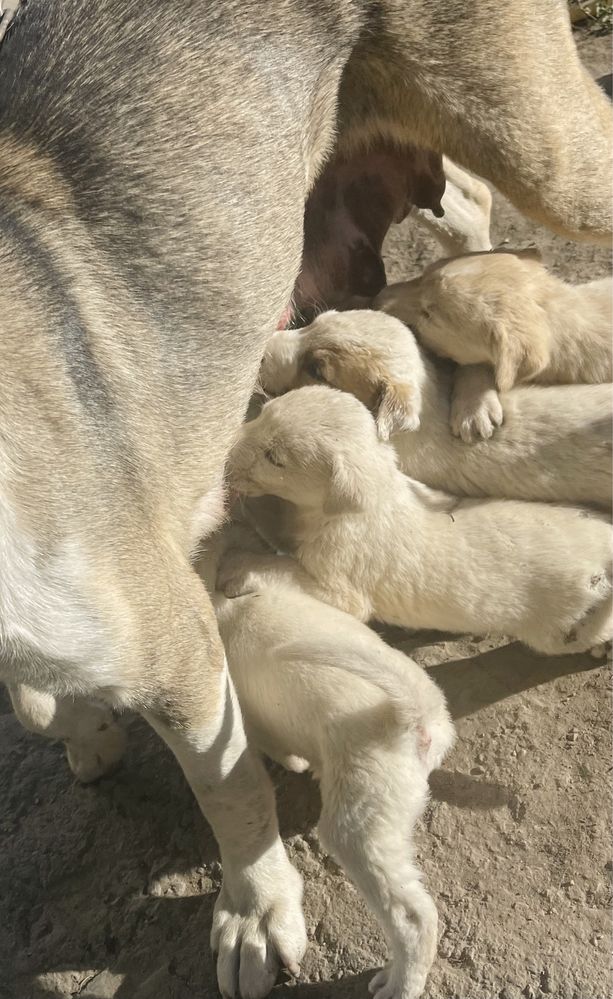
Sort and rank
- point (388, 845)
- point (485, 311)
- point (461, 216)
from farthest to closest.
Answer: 1. point (461, 216)
2. point (485, 311)
3. point (388, 845)

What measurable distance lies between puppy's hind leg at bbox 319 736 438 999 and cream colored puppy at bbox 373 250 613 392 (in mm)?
1315

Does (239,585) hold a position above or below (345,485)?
below

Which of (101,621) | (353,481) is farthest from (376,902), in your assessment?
(353,481)

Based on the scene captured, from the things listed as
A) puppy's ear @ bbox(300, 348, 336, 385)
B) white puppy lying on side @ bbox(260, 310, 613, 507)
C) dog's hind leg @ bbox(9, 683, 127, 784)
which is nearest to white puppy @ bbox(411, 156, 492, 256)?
white puppy lying on side @ bbox(260, 310, 613, 507)

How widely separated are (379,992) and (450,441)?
5.36ft

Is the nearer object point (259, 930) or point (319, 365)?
point (259, 930)

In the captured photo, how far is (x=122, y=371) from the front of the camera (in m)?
2.63

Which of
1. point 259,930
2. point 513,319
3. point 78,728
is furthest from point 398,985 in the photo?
point 513,319

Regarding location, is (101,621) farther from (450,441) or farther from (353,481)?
(450,441)

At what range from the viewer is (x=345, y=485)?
2.96 meters

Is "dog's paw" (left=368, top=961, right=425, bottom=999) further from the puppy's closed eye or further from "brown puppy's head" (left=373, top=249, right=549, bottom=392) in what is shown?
"brown puppy's head" (left=373, top=249, right=549, bottom=392)

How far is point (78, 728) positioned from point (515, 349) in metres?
1.82

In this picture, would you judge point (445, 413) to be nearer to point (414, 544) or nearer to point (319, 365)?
point (319, 365)

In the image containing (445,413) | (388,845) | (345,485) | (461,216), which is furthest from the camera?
(461,216)
